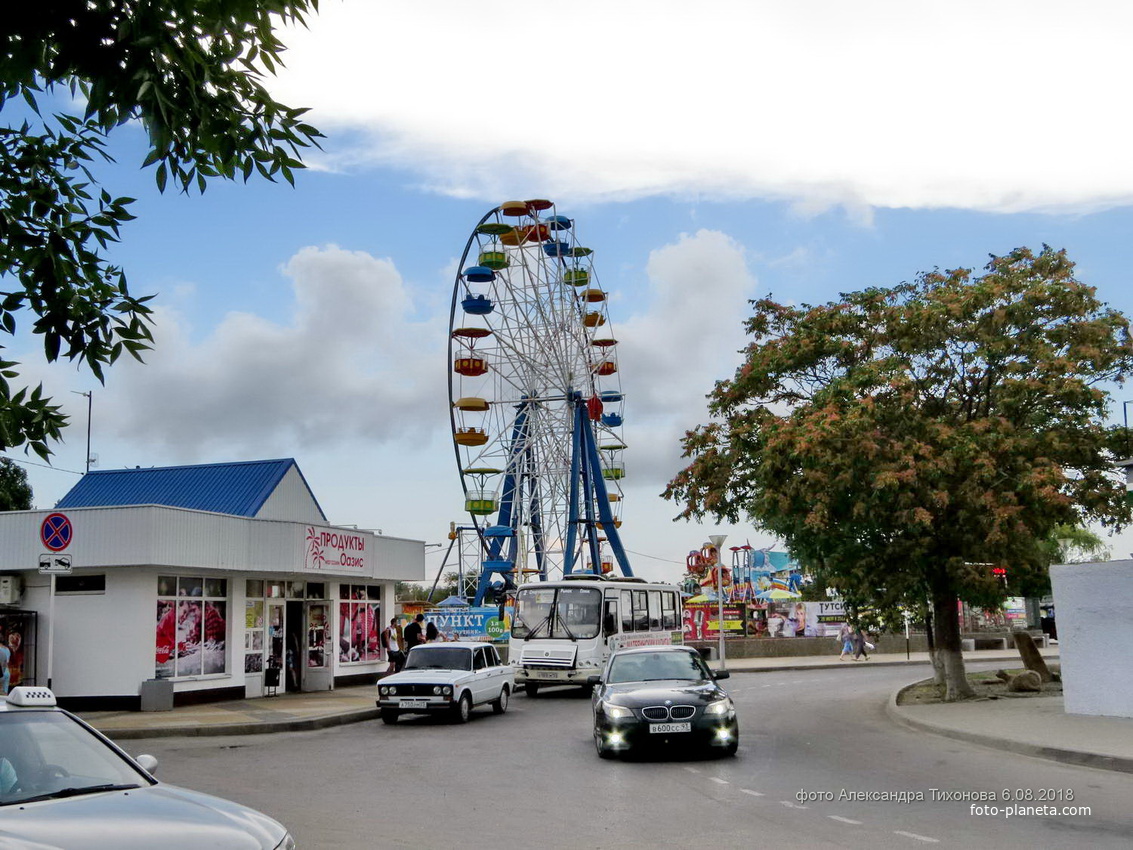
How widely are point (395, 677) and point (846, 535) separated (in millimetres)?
9228

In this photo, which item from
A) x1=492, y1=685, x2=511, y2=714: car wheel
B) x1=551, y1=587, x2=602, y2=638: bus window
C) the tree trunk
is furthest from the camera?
x1=551, y1=587, x2=602, y2=638: bus window

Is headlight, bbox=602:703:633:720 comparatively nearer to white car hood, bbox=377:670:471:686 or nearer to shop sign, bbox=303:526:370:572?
white car hood, bbox=377:670:471:686

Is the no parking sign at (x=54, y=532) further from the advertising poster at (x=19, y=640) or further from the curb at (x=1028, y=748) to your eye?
the curb at (x=1028, y=748)

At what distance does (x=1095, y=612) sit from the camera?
18594mm

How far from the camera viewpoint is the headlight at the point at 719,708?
14695 mm

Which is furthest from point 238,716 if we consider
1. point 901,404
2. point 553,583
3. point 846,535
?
point 901,404

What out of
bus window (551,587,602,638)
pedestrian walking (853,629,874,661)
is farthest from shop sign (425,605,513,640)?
pedestrian walking (853,629,874,661)

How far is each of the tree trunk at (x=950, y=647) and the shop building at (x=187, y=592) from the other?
15054 millimetres

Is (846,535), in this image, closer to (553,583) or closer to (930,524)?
(930,524)

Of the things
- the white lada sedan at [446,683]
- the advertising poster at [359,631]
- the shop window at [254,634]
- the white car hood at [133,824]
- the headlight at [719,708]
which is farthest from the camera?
the advertising poster at [359,631]

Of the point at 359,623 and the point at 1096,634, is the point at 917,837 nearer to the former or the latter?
the point at 1096,634

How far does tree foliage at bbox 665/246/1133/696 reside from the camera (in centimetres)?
1972

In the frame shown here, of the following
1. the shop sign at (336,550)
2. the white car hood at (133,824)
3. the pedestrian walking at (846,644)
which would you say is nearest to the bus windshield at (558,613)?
the shop sign at (336,550)

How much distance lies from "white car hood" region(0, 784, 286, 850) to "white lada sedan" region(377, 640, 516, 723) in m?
15.9
